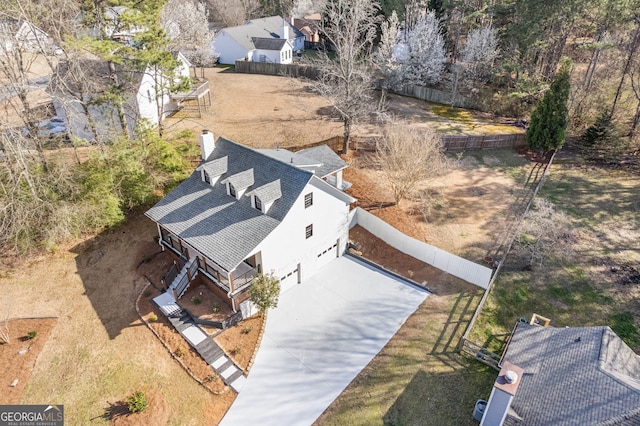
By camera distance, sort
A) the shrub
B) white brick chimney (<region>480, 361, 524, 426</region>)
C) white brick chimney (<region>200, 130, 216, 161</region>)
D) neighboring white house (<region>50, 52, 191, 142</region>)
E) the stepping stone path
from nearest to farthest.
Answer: white brick chimney (<region>480, 361, 524, 426</region>) < the shrub < the stepping stone path < white brick chimney (<region>200, 130, 216, 161</region>) < neighboring white house (<region>50, 52, 191, 142</region>)

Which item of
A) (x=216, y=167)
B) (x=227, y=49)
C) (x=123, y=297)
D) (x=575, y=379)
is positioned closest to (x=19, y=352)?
(x=123, y=297)

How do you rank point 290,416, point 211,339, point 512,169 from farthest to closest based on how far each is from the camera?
point 512,169 → point 211,339 → point 290,416

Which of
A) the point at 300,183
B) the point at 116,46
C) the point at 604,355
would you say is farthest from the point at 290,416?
the point at 116,46

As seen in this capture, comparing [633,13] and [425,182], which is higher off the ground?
[633,13]

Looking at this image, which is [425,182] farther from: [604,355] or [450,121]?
[604,355]

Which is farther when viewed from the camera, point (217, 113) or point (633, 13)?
point (217, 113)

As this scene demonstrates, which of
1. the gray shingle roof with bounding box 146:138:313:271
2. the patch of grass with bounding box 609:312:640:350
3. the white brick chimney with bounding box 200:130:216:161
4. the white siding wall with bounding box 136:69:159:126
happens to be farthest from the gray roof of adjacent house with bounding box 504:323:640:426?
the white siding wall with bounding box 136:69:159:126

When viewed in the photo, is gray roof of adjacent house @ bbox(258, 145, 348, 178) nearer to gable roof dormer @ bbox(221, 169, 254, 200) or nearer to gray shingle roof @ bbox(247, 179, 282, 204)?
gable roof dormer @ bbox(221, 169, 254, 200)
